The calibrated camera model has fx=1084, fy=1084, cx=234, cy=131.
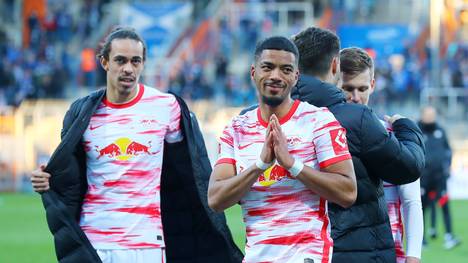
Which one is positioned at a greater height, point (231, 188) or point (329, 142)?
point (329, 142)

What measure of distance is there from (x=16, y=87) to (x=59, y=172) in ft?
93.4

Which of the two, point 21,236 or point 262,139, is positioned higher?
point 262,139

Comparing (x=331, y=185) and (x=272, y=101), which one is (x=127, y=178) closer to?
(x=272, y=101)

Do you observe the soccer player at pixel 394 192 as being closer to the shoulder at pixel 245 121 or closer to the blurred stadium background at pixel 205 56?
the shoulder at pixel 245 121

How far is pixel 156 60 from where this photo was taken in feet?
114

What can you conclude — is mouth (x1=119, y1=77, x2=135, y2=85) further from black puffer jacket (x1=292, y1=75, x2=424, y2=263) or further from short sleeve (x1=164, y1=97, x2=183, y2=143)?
black puffer jacket (x1=292, y1=75, x2=424, y2=263)

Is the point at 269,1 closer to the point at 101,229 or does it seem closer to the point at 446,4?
the point at 446,4

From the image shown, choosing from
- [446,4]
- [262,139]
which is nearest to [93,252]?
[262,139]

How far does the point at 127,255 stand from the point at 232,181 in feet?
5.96


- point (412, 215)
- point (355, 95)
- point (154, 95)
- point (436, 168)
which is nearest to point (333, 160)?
point (355, 95)

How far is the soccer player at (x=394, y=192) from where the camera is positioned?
603 centimetres

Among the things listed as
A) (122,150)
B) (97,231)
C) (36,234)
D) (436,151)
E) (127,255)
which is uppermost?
(122,150)

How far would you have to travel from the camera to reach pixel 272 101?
16.8 ft

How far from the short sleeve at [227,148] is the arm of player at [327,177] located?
0.39 metres
